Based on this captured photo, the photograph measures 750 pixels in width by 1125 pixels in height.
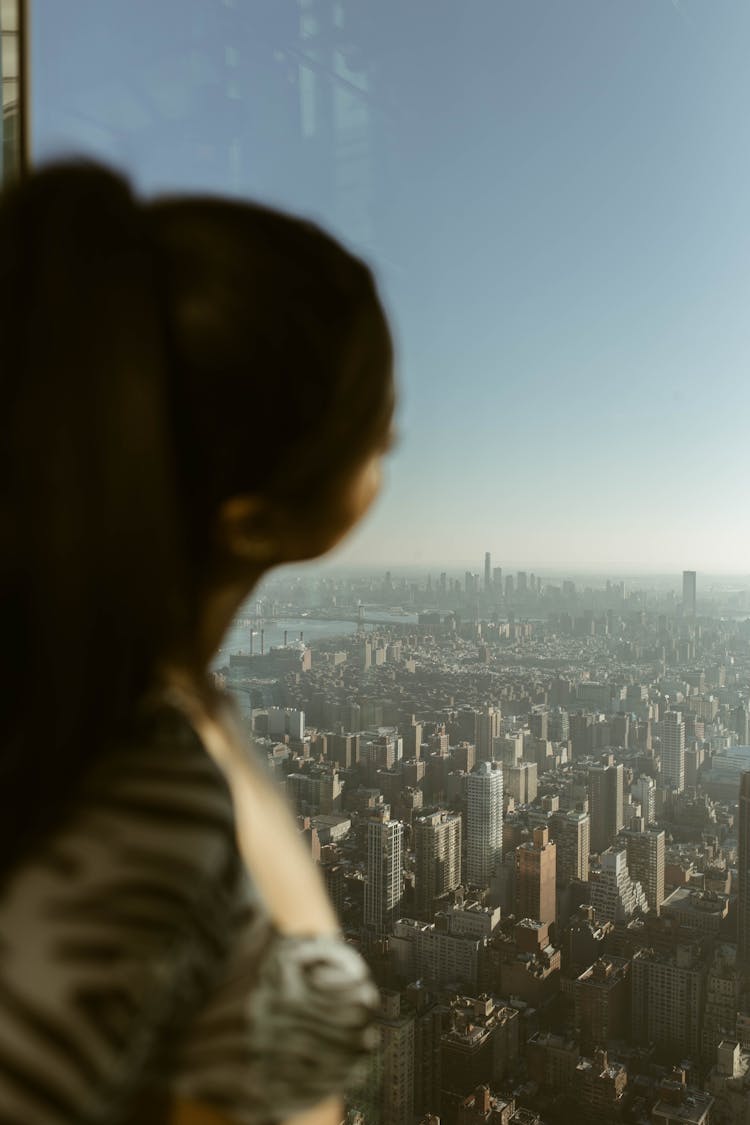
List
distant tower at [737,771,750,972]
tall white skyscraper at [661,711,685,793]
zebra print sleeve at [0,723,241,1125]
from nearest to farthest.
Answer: zebra print sleeve at [0,723,241,1125] → distant tower at [737,771,750,972] → tall white skyscraper at [661,711,685,793]

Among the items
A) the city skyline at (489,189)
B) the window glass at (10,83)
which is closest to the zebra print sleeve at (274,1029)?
the city skyline at (489,189)

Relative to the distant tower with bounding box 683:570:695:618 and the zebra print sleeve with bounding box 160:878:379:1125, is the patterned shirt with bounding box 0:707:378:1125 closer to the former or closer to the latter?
the zebra print sleeve with bounding box 160:878:379:1125

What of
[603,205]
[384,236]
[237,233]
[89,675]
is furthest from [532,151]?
[89,675]

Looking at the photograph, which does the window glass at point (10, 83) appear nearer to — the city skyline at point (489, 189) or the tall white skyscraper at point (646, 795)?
the city skyline at point (489, 189)

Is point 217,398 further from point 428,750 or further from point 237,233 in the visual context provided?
point 428,750

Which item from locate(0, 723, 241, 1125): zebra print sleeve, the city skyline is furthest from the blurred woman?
the city skyline

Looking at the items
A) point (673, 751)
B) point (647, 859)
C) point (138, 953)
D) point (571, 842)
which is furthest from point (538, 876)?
point (138, 953)
